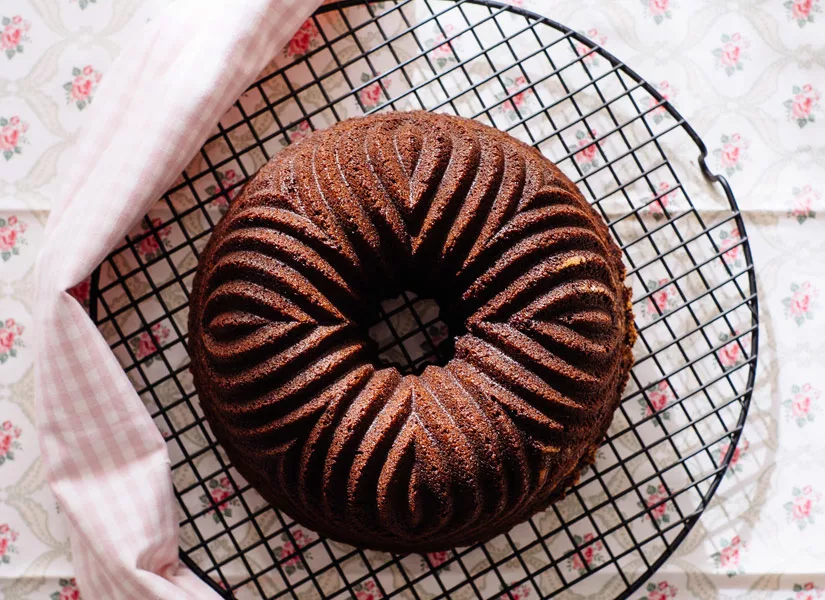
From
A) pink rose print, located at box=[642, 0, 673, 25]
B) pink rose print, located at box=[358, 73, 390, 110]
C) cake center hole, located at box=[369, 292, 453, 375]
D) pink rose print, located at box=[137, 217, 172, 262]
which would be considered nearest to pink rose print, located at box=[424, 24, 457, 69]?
pink rose print, located at box=[358, 73, 390, 110]

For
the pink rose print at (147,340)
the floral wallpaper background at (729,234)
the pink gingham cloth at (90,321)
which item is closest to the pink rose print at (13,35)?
the floral wallpaper background at (729,234)

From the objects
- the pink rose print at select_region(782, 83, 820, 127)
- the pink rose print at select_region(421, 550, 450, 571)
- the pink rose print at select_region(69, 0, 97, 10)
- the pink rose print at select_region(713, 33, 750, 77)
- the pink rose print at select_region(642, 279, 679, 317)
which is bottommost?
the pink rose print at select_region(421, 550, 450, 571)

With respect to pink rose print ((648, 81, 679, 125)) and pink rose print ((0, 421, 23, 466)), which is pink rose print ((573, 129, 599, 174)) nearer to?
pink rose print ((648, 81, 679, 125))

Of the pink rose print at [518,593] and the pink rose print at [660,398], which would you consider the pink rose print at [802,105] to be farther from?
the pink rose print at [518,593]

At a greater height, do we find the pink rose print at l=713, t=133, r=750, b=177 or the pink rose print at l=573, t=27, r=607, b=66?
the pink rose print at l=573, t=27, r=607, b=66

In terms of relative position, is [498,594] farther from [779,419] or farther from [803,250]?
[803,250]

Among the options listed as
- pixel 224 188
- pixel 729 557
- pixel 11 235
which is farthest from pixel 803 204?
pixel 11 235

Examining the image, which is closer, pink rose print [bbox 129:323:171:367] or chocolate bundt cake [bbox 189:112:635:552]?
chocolate bundt cake [bbox 189:112:635:552]

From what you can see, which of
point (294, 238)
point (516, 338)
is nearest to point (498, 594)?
point (516, 338)
